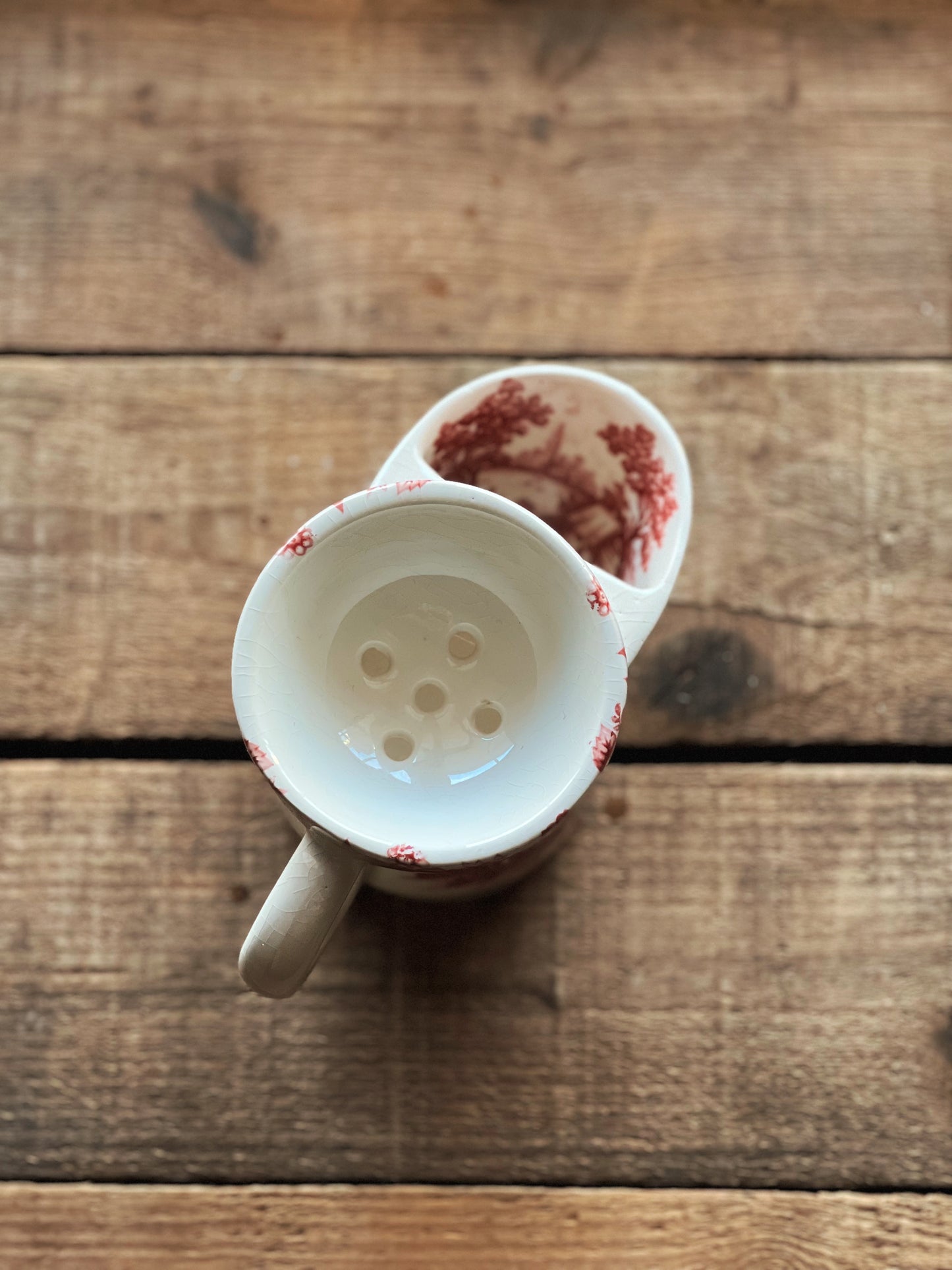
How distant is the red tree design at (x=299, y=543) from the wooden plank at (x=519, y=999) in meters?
0.16

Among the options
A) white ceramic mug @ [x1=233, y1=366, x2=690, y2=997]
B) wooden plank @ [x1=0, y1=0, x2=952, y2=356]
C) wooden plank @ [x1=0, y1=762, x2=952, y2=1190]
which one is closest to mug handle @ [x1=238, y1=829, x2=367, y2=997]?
white ceramic mug @ [x1=233, y1=366, x2=690, y2=997]

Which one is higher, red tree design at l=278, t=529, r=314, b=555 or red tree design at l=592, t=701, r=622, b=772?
red tree design at l=278, t=529, r=314, b=555

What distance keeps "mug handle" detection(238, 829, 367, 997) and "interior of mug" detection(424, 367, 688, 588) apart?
0.15 m

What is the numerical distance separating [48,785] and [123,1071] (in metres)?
0.13

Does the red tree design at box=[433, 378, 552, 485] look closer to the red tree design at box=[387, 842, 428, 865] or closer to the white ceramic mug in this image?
the white ceramic mug

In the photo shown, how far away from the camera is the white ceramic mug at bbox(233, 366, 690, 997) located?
364mm

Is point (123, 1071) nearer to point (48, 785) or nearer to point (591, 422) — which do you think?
point (48, 785)

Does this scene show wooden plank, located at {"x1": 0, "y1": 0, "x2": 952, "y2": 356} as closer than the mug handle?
No

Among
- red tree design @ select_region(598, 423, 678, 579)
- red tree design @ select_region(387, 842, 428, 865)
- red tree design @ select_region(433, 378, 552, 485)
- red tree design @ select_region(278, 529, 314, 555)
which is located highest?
red tree design @ select_region(433, 378, 552, 485)

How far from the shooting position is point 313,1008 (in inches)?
19.3

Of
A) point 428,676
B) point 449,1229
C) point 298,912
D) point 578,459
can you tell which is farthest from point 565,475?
point 449,1229

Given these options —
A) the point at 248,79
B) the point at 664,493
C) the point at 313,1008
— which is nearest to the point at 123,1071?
the point at 313,1008

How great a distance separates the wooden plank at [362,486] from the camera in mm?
509

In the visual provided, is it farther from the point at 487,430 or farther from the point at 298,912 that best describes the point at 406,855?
the point at 487,430
